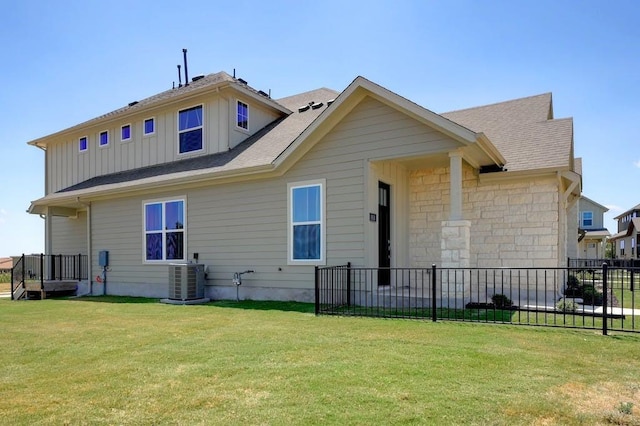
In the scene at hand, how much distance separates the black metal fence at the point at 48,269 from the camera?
1435cm

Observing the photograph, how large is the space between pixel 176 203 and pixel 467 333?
9114mm

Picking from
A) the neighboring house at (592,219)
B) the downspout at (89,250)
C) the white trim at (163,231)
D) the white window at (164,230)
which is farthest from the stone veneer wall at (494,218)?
the neighboring house at (592,219)

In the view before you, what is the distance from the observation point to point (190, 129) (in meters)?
13.7

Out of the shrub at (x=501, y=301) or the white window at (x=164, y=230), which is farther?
the white window at (x=164, y=230)

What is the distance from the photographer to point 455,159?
8.23 meters

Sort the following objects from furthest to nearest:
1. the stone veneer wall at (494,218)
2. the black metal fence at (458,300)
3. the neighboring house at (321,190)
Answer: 1. the stone veneer wall at (494,218)
2. the neighboring house at (321,190)
3. the black metal fence at (458,300)

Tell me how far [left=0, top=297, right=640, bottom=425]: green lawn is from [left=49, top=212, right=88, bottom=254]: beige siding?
9678 mm

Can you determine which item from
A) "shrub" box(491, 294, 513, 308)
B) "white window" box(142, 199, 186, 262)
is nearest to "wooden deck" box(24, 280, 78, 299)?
"white window" box(142, 199, 186, 262)

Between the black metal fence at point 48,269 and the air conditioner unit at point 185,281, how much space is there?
18.0 ft

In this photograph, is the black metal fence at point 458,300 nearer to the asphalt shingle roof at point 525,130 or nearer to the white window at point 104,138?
the asphalt shingle roof at point 525,130

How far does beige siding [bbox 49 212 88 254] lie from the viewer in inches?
621

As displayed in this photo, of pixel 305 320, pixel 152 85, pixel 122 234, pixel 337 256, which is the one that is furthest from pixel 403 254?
pixel 152 85

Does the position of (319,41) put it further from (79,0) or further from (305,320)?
(305,320)

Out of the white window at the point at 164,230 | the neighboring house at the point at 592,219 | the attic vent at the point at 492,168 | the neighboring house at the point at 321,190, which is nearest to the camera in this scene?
the neighboring house at the point at 321,190
